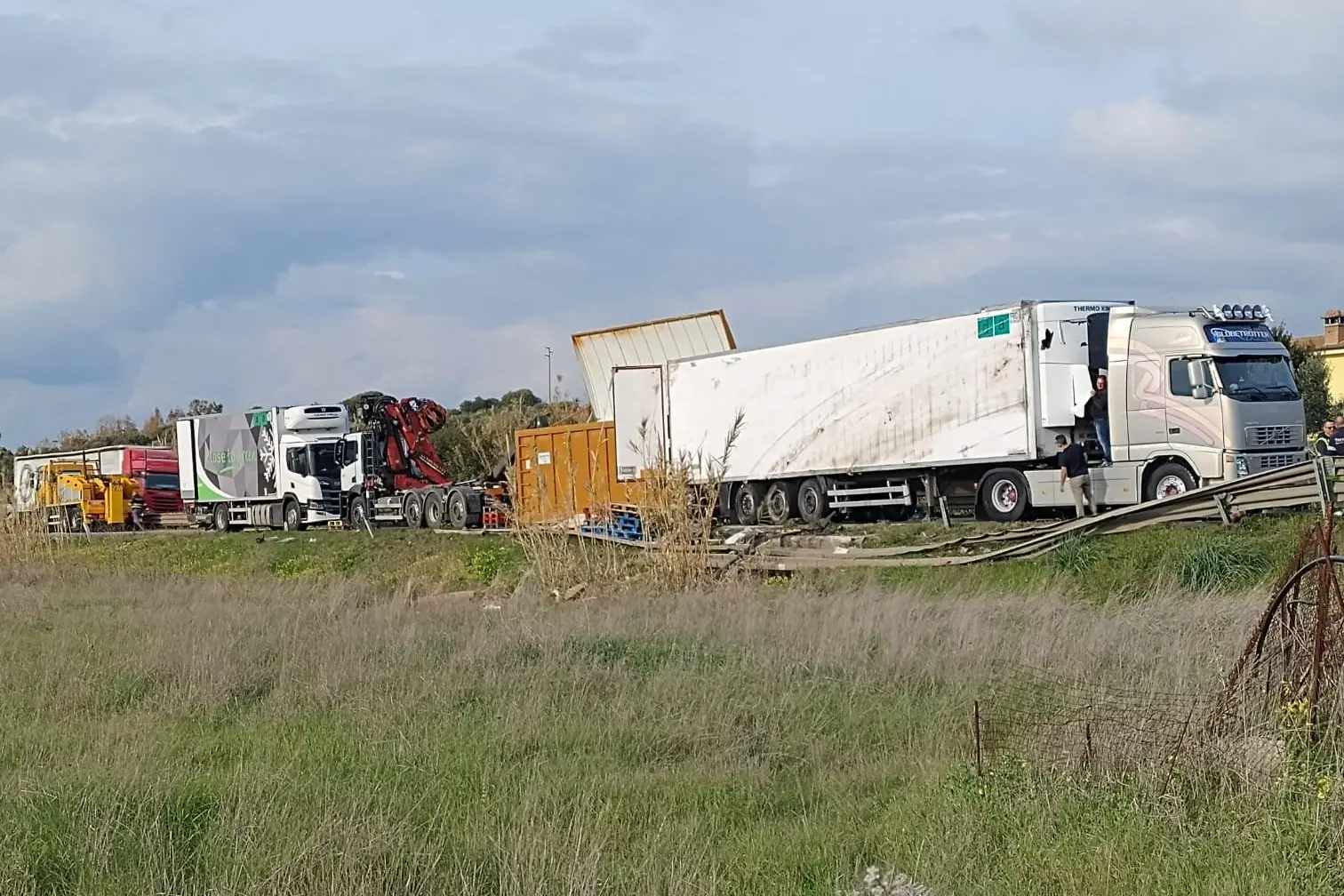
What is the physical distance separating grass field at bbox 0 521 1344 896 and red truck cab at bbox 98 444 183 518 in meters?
36.5

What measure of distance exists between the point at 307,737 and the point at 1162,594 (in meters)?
9.43

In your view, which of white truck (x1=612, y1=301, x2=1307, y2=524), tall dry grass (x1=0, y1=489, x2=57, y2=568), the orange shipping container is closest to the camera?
white truck (x1=612, y1=301, x2=1307, y2=524)

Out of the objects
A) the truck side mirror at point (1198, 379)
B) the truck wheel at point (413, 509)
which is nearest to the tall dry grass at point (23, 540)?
the truck wheel at point (413, 509)

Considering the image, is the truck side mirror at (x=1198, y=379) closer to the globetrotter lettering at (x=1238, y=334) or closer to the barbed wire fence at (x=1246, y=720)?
the globetrotter lettering at (x=1238, y=334)

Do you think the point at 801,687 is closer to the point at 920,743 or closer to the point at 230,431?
the point at 920,743

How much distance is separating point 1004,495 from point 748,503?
6306 mm

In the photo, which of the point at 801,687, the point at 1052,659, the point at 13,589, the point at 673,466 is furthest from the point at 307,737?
the point at 13,589

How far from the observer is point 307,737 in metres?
8.22

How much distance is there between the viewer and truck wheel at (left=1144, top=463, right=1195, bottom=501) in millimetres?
20297

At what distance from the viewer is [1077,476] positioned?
20.6 meters

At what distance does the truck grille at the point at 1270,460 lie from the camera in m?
19.8

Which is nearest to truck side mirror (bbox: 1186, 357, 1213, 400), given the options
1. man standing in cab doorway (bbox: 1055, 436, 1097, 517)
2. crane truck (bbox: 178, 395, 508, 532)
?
man standing in cab doorway (bbox: 1055, 436, 1097, 517)

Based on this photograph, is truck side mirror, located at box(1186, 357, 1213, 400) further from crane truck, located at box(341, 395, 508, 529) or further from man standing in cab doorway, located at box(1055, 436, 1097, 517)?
crane truck, located at box(341, 395, 508, 529)

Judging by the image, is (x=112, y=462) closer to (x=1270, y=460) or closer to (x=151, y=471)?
(x=151, y=471)
